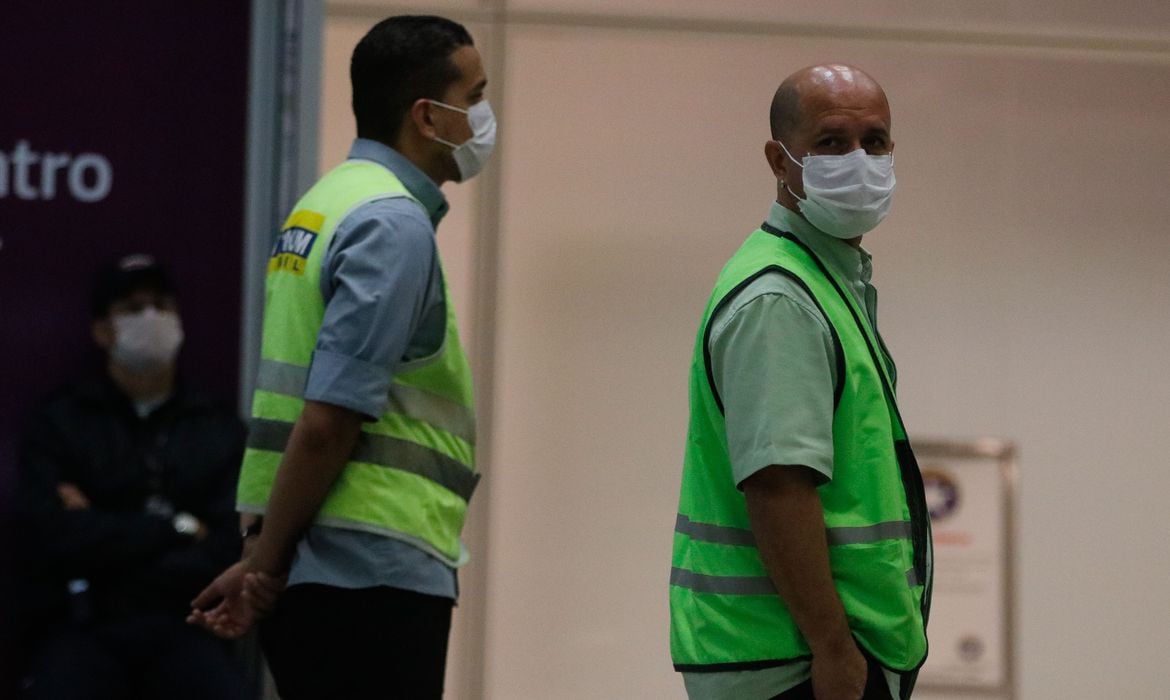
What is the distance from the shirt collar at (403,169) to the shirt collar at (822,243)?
0.71 meters

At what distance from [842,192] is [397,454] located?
0.89 meters

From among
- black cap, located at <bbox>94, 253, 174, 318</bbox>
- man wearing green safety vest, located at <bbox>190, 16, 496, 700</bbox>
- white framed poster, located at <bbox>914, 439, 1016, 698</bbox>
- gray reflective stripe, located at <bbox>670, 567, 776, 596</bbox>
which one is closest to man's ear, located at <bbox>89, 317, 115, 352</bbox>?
black cap, located at <bbox>94, 253, 174, 318</bbox>

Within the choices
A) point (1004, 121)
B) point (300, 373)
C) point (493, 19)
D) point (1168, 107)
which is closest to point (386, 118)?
point (300, 373)

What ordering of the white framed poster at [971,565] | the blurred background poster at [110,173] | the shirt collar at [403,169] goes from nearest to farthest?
the shirt collar at [403,169] < the blurred background poster at [110,173] < the white framed poster at [971,565]

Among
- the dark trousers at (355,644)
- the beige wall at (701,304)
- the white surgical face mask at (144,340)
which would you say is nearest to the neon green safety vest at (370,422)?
the dark trousers at (355,644)

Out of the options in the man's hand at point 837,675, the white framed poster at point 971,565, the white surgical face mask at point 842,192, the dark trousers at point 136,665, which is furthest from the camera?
the white framed poster at point 971,565

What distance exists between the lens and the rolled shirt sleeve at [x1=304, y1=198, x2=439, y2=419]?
8.38 feet

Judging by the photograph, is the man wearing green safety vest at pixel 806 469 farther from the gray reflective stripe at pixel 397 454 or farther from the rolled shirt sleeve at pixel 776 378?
the gray reflective stripe at pixel 397 454

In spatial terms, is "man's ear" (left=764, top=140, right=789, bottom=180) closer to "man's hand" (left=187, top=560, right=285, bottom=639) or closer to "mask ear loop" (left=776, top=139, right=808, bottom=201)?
"mask ear loop" (left=776, top=139, right=808, bottom=201)

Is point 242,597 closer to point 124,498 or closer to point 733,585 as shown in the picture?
point 733,585

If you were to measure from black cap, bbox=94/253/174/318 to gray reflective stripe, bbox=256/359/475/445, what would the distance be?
161 cm

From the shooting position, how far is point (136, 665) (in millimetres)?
4062

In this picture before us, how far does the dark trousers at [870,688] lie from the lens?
2.21 m

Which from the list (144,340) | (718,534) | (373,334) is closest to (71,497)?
→ (144,340)
